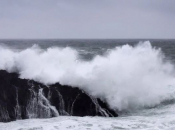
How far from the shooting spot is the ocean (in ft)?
31.4

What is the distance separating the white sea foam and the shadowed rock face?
0.88 m

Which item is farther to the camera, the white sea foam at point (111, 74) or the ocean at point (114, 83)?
the white sea foam at point (111, 74)

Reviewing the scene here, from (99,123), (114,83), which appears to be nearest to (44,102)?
(99,123)

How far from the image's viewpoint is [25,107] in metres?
10.6

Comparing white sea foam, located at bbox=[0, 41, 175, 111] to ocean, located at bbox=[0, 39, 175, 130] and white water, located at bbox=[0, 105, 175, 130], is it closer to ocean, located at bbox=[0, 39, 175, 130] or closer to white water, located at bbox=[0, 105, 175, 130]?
ocean, located at bbox=[0, 39, 175, 130]

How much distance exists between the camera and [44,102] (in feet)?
35.2

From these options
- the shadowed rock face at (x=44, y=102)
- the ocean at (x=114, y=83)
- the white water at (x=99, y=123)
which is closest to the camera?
the white water at (x=99, y=123)

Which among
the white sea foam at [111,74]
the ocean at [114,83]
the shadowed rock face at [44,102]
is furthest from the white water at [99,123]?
the white sea foam at [111,74]

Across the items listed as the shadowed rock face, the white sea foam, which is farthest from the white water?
the white sea foam

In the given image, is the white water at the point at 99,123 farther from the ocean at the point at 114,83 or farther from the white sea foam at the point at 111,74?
the white sea foam at the point at 111,74

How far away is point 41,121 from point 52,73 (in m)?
3.58

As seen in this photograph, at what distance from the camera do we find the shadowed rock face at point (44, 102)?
10477mm

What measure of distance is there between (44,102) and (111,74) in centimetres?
406

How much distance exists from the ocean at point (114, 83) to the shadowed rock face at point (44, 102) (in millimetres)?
433
